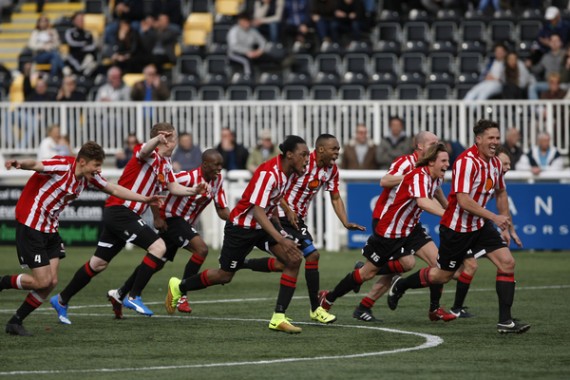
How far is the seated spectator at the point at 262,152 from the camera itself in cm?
2442

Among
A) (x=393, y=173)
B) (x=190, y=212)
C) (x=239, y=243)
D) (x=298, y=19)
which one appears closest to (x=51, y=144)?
(x=298, y=19)

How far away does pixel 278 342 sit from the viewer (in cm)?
1208

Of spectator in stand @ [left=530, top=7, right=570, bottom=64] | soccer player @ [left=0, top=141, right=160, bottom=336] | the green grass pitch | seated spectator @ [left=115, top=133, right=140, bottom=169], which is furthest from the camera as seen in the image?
spectator in stand @ [left=530, top=7, right=570, bottom=64]

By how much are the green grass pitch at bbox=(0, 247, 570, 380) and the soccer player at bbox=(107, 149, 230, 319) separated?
63 centimetres

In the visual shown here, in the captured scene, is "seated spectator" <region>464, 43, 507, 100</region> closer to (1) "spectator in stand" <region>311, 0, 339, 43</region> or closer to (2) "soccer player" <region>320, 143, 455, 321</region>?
(1) "spectator in stand" <region>311, 0, 339, 43</region>

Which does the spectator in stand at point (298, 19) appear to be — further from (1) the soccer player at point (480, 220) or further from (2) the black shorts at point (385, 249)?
(1) the soccer player at point (480, 220)

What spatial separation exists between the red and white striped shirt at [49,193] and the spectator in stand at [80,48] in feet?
56.1

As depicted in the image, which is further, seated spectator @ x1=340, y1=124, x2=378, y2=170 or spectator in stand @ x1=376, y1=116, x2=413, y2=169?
seated spectator @ x1=340, y1=124, x2=378, y2=170

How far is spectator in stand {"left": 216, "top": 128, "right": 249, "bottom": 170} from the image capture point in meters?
24.8

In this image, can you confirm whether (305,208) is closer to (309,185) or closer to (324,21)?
(309,185)

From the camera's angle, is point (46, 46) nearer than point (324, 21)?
No

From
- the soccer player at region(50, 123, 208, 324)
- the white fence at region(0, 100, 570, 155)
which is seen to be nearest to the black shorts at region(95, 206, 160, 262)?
the soccer player at region(50, 123, 208, 324)

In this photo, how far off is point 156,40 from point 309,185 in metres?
15.0

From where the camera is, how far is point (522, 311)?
1480 centimetres
